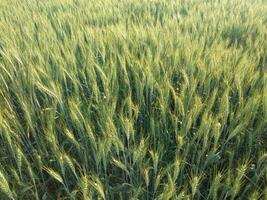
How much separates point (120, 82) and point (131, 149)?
12.6 inches

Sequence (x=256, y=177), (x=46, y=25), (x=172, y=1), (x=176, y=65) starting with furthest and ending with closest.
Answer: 1. (x=172, y=1)
2. (x=46, y=25)
3. (x=176, y=65)
4. (x=256, y=177)

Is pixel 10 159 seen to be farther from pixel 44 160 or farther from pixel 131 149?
pixel 131 149

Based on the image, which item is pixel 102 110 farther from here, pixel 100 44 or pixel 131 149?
pixel 100 44

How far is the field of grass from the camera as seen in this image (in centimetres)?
76

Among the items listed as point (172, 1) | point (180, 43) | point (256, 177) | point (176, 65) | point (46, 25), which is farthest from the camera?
point (172, 1)

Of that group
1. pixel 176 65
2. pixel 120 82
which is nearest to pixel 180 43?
pixel 176 65

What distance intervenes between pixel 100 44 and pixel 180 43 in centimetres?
30

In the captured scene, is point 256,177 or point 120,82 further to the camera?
point 120,82

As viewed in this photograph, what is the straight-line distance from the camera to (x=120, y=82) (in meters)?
1.09

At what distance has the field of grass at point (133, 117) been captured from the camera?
0.76 m

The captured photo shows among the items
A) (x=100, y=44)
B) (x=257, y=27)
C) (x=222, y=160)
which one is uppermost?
(x=100, y=44)

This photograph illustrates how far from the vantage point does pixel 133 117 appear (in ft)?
2.82

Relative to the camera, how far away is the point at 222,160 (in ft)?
2.87

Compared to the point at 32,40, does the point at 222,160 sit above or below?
below
